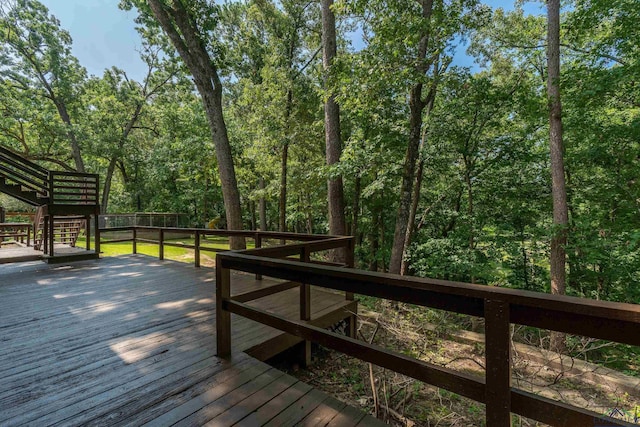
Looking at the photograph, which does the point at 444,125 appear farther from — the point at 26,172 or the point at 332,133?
the point at 26,172

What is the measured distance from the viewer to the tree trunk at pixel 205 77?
6.77 meters

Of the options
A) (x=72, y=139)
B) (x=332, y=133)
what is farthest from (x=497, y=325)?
(x=72, y=139)

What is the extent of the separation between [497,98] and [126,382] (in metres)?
8.39

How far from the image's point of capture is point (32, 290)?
15.4ft

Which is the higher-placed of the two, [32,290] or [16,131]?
[16,131]

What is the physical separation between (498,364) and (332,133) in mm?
6225

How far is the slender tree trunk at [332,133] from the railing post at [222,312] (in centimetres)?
428

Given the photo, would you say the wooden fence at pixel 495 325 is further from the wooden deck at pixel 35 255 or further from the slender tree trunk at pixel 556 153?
the wooden deck at pixel 35 255

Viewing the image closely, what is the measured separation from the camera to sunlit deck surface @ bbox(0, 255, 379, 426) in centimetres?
187

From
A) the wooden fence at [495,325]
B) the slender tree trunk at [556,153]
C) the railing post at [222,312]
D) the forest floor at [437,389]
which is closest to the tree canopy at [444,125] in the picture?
the slender tree trunk at [556,153]

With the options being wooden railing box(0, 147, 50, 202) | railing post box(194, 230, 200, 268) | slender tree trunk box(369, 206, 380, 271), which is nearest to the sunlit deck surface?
railing post box(194, 230, 200, 268)

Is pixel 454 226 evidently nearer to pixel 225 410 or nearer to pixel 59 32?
pixel 225 410

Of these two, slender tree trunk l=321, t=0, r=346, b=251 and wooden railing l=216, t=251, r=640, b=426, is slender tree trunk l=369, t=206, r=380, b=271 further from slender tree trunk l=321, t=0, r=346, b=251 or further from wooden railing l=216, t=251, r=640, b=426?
wooden railing l=216, t=251, r=640, b=426

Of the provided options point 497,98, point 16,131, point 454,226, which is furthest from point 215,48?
point 16,131
